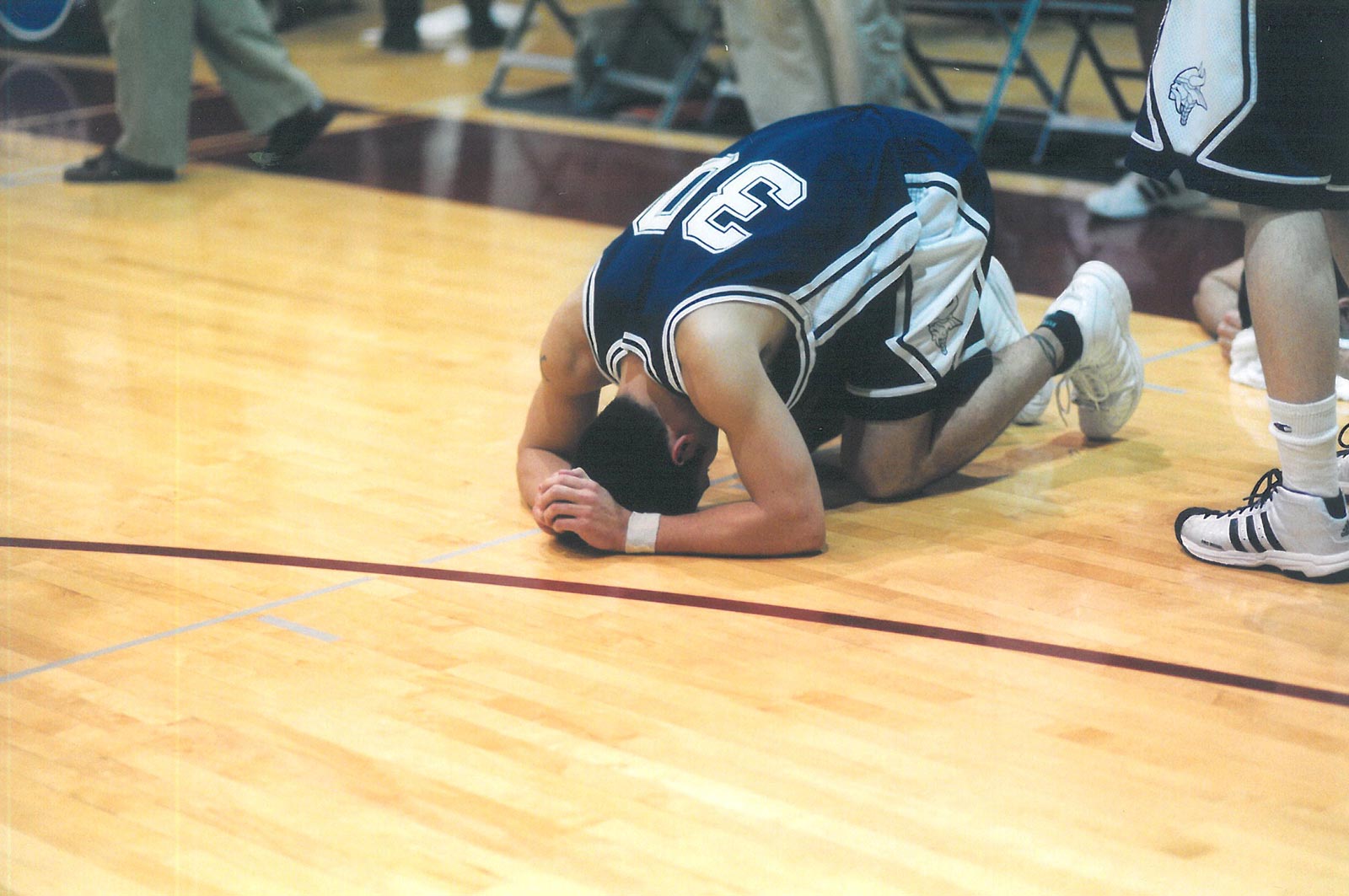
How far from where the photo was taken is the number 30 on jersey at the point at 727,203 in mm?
2354

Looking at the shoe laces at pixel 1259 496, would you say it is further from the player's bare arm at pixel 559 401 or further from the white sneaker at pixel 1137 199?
the white sneaker at pixel 1137 199

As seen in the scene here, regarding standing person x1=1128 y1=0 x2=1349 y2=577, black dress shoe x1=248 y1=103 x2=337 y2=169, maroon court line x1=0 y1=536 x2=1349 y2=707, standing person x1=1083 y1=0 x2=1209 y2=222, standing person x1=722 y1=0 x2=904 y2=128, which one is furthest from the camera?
black dress shoe x1=248 y1=103 x2=337 y2=169

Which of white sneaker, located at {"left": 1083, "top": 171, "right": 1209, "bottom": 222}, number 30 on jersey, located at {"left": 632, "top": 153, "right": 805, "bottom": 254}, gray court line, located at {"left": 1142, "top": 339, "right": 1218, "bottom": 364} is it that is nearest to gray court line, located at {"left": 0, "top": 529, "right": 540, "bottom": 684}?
number 30 on jersey, located at {"left": 632, "top": 153, "right": 805, "bottom": 254}

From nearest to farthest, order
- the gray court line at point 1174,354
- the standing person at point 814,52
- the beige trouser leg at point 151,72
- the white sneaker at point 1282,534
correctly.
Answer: the white sneaker at point 1282,534 → the gray court line at point 1174,354 → the standing person at point 814,52 → the beige trouser leg at point 151,72

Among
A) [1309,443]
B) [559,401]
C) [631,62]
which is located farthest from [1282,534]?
[631,62]

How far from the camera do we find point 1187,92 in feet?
7.23

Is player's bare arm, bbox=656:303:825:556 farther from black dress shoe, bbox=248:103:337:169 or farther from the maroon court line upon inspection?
black dress shoe, bbox=248:103:337:169

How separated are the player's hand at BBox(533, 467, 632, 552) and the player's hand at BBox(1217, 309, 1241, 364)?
152 cm

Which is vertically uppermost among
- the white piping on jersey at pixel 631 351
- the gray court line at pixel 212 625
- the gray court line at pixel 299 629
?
the white piping on jersey at pixel 631 351

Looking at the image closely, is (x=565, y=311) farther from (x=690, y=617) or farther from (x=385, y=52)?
(x=385, y=52)

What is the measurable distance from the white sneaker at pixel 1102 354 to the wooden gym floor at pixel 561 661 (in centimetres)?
7

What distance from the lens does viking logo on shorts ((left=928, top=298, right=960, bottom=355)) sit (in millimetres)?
2545

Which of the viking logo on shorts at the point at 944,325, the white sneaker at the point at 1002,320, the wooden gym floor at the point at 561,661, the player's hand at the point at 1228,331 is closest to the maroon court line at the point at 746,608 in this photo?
the wooden gym floor at the point at 561,661

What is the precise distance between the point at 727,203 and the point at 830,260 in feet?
0.56
